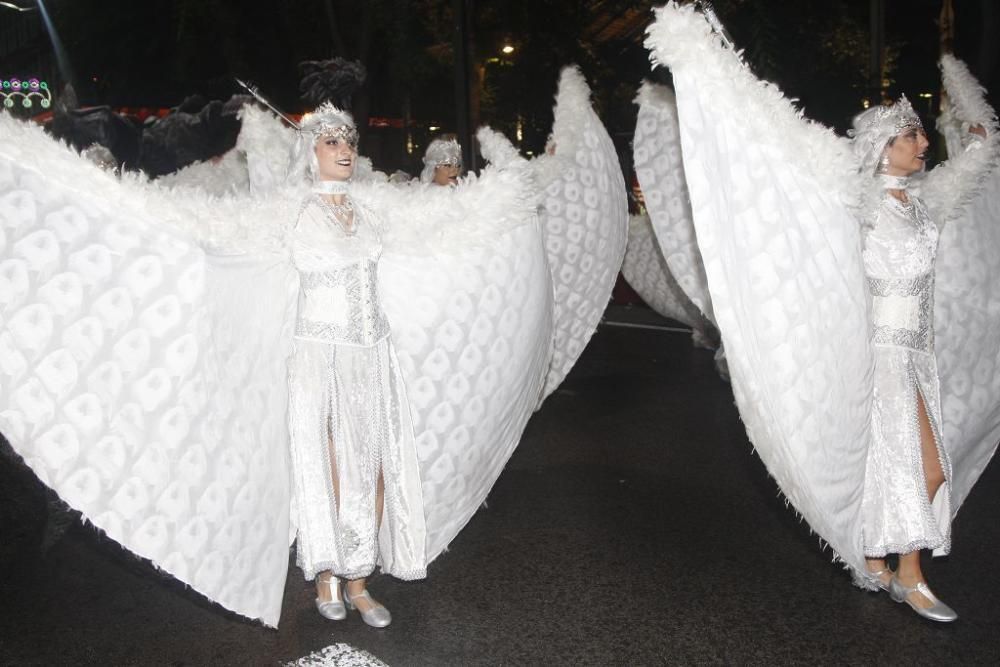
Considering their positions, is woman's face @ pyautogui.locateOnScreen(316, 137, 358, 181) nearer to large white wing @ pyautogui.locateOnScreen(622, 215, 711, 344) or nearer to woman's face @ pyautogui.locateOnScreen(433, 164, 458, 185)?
woman's face @ pyautogui.locateOnScreen(433, 164, 458, 185)

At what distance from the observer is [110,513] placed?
2668 millimetres

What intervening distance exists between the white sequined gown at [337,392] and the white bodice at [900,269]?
1.76m

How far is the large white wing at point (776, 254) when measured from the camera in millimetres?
2949

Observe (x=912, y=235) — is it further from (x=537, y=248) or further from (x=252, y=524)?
(x=252, y=524)

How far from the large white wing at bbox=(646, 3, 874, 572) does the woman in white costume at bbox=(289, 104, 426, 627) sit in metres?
1.16

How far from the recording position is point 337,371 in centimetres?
334

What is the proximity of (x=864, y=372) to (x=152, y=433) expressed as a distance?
2.25 m

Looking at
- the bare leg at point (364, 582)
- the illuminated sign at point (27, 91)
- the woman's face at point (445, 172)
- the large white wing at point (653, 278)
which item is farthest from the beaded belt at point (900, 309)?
the illuminated sign at point (27, 91)

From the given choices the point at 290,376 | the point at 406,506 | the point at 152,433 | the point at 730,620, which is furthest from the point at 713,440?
the point at 152,433

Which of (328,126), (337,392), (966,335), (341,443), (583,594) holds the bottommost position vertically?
(583,594)

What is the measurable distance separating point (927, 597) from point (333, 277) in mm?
2385

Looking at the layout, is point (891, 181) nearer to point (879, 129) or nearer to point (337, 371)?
point (879, 129)

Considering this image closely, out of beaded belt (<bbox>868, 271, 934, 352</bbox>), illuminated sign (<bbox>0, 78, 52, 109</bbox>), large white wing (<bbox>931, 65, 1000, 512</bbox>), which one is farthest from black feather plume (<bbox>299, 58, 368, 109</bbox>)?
illuminated sign (<bbox>0, 78, 52, 109</bbox>)

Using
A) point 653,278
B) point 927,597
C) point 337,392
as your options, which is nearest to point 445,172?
point 337,392
